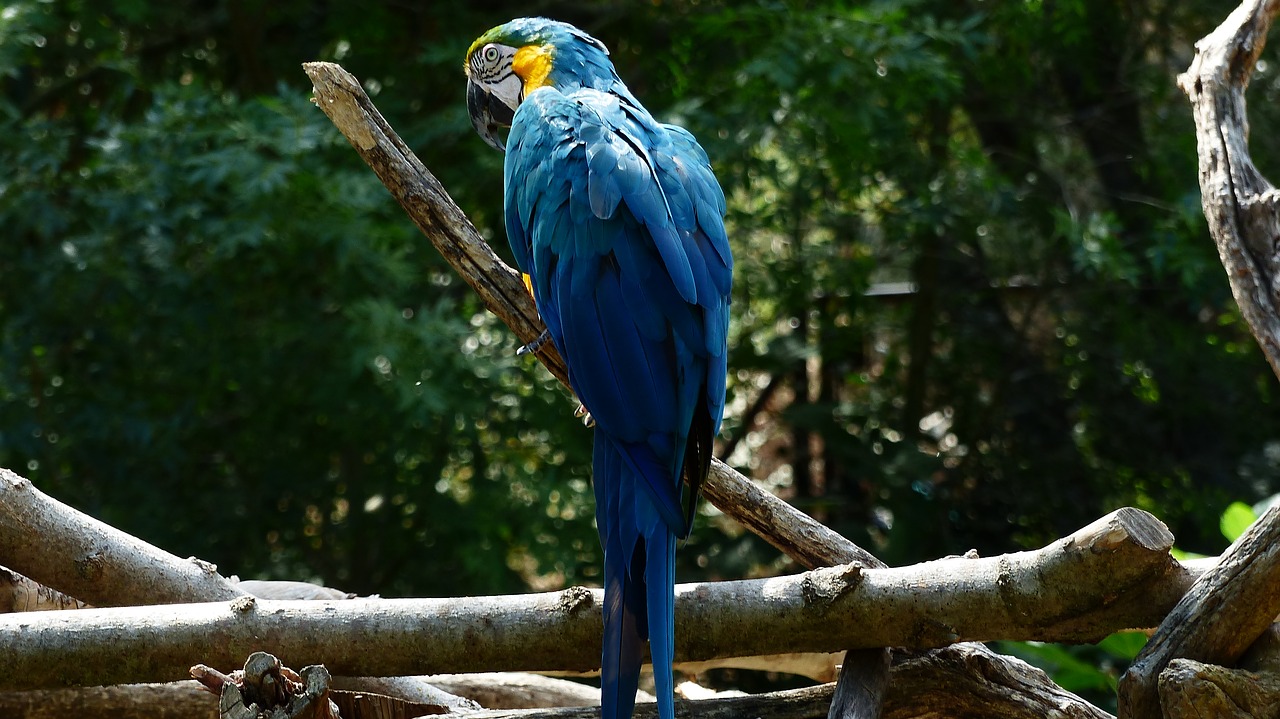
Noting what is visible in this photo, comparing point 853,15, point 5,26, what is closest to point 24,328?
point 5,26

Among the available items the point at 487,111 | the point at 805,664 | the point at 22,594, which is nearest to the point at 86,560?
the point at 22,594

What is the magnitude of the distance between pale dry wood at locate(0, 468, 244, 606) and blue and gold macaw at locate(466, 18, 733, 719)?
718 mm

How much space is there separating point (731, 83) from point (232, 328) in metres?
1.64

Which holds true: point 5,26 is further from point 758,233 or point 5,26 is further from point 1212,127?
point 1212,127

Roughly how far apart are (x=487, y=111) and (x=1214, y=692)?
5.35 ft

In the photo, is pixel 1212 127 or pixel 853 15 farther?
pixel 853 15

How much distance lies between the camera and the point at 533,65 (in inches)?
84.7

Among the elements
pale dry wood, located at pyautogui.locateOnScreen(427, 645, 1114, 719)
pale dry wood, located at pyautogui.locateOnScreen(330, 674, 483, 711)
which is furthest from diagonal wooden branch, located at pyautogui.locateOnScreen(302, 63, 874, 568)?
pale dry wood, located at pyautogui.locateOnScreen(330, 674, 483, 711)

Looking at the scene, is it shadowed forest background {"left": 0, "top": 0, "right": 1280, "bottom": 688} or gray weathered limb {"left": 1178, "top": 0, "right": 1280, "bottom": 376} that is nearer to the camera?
gray weathered limb {"left": 1178, "top": 0, "right": 1280, "bottom": 376}

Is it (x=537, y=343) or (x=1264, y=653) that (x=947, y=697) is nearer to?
(x=1264, y=653)

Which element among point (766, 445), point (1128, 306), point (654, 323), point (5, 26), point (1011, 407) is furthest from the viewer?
point (766, 445)

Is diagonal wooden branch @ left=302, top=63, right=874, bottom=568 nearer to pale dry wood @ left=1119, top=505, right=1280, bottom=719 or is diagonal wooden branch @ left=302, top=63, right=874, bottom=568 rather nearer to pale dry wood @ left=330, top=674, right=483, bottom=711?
pale dry wood @ left=1119, top=505, right=1280, bottom=719

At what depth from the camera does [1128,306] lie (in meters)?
4.04

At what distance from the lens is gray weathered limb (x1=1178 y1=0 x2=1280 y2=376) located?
1.79m
